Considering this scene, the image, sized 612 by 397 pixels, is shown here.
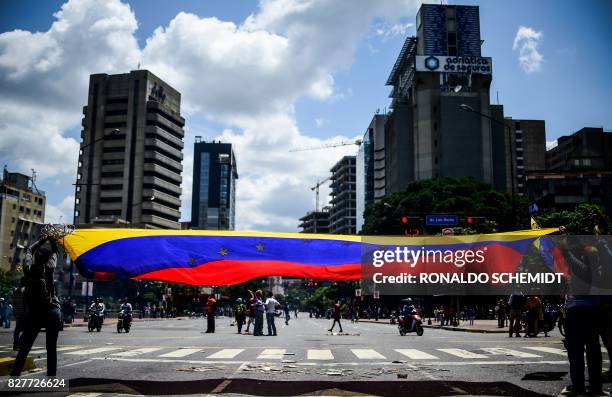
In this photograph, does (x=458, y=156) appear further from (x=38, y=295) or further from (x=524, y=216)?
(x=38, y=295)

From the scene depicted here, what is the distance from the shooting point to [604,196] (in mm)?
87875

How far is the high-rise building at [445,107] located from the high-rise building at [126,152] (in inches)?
2282

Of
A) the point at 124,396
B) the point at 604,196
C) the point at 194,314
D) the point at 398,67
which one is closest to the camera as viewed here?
the point at 124,396

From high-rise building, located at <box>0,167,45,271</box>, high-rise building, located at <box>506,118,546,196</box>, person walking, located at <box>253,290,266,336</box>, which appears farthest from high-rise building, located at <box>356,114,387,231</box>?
person walking, located at <box>253,290,266,336</box>

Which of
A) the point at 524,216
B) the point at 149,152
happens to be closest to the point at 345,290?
the point at 524,216

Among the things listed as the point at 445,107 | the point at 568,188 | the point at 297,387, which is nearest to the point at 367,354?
the point at 297,387

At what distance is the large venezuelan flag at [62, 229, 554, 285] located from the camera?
9562mm

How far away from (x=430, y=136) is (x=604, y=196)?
117 feet

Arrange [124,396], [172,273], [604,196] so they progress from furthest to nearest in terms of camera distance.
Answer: [604,196]
[172,273]
[124,396]

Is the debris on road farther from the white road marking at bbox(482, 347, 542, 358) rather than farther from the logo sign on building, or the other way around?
the logo sign on building

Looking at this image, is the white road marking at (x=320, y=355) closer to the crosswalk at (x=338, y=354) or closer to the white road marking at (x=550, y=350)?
the crosswalk at (x=338, y=354)

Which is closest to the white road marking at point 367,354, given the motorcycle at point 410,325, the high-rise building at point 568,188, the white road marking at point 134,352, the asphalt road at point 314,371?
the asphalt road at point 314,371

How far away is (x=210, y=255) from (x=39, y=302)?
2833 millimetres

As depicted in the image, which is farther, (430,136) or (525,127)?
(525,127)
